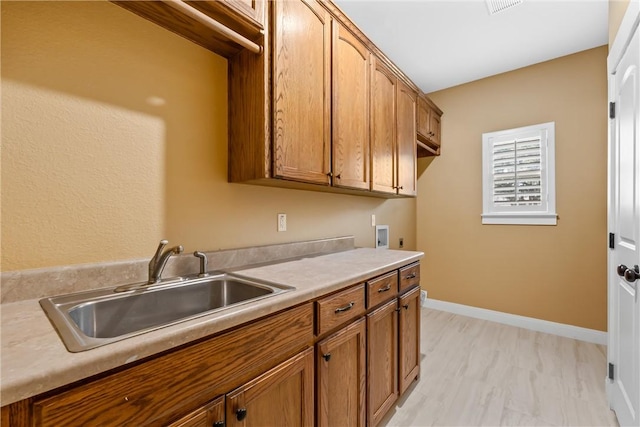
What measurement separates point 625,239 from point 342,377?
1.64 metres

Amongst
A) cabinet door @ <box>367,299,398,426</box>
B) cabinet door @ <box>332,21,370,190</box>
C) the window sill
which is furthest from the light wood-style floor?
cabinet door @ <box>332,21,370,190</box>

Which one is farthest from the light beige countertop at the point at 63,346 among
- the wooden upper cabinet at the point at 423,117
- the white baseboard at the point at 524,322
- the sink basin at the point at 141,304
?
the white baseboard at the point at 524,322

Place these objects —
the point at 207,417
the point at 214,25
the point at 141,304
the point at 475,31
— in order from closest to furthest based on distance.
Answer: the point at 207,417 → the point at 141,304 → the point at 214,25 → the point at 475,31

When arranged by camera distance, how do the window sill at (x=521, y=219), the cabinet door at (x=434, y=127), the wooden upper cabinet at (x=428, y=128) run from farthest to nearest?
1. the cabinet door at (x=434, y=127)
2. the wooden upper cabinet at (x=428, y=128)
3. the window sill at (x=521, y=219)

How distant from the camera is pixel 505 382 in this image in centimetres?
201

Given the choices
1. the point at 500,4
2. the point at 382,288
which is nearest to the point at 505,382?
the point at 382,288

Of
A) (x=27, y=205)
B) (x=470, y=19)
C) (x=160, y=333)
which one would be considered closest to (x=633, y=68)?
(x=470, y=19)

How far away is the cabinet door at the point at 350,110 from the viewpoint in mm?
1711

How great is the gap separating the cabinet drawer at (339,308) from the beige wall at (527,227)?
2408mm

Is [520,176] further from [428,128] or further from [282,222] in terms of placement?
[282,222]

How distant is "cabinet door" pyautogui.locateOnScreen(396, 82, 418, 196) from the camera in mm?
2395

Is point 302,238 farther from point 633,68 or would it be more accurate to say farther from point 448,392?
point 633,68

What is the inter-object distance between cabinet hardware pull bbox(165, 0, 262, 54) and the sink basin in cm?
105

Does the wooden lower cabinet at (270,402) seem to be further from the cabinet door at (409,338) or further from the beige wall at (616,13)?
the beige wall at (616,13)
